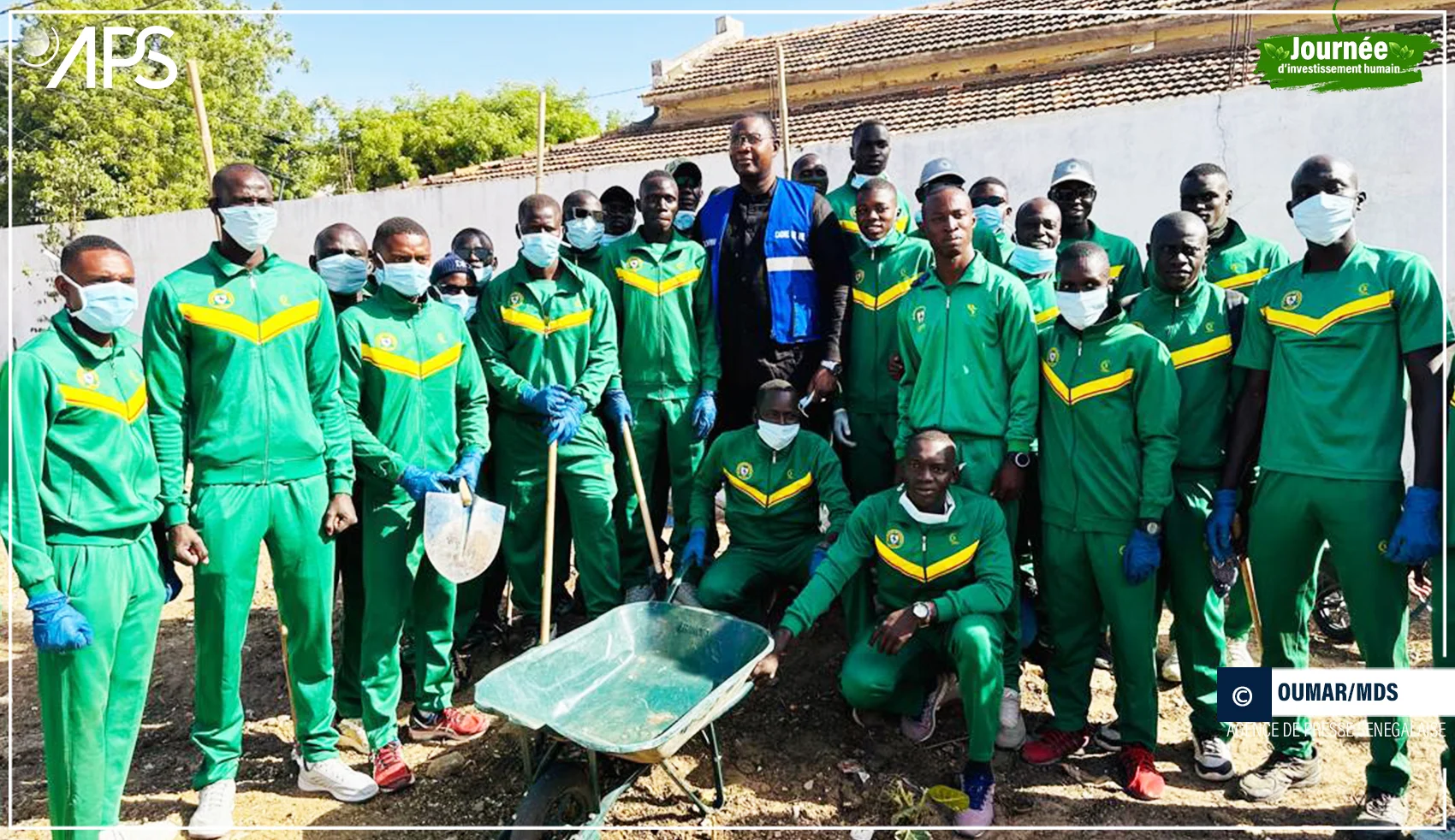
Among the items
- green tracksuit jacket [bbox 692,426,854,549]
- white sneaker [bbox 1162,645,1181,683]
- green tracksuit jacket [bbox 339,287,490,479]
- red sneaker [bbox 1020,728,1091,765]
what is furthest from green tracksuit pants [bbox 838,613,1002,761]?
green tracksuit jacket [bbox 339,287,490,479]

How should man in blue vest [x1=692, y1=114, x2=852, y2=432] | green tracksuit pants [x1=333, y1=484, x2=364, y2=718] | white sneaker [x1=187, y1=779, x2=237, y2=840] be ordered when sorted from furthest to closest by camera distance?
man in blue vest [x1=692, y1=114, x2=852, y2=432] → green tracksuit pants [x1=333, y1=484, x2=364, y2=718] → white sneaker [x1=187, y1=779, x2=237, y2=840]

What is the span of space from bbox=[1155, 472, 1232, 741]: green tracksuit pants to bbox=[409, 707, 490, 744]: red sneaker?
296 cm

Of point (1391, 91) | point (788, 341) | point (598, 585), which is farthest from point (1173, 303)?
point (1391, 91)

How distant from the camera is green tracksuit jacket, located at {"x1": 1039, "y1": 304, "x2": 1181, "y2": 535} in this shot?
3.79 meters

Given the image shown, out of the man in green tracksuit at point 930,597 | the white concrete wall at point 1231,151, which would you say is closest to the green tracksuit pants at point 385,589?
the man in green tracksuit at point 930,597

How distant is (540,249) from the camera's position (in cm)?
475

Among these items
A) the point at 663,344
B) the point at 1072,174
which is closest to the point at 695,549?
the point at 663,344

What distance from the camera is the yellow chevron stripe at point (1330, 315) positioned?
344 cm

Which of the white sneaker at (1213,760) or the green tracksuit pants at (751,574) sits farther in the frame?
the green tracksuit pants at (751,574)

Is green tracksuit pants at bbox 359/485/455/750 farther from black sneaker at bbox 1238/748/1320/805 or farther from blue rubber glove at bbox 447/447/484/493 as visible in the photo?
black sneaker at bbox 1238/748/1320/805

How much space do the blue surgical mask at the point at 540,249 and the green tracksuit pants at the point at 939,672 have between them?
229 centimetres

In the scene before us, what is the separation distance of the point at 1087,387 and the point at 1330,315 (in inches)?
33.2

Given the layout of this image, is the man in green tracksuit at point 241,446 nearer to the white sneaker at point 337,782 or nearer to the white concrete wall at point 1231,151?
the white sneaker at point 337,782

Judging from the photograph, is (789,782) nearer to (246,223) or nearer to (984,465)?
(984,465)
